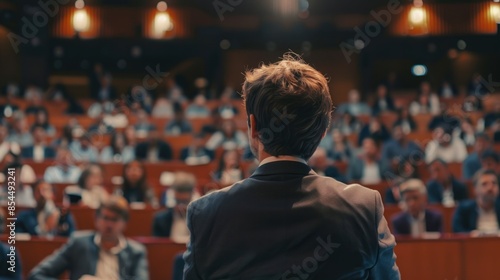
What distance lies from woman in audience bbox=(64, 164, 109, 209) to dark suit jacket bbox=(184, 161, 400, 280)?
5.29 metres

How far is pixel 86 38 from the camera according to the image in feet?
53.6

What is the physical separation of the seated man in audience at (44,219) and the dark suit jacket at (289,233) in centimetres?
422

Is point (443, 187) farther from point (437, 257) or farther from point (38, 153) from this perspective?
point (38, 153)

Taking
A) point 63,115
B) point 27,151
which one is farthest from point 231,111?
point 27,151

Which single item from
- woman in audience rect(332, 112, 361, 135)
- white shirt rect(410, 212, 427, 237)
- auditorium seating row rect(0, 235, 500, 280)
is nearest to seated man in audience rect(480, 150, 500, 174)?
white shirt rect(410, 212, 427, 237)

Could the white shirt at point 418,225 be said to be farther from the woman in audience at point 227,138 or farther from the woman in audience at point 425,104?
the woman in audience at point 425,104

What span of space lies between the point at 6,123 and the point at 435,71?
996cm

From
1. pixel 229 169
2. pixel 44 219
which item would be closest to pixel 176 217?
pixel 44 219

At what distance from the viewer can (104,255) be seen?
4.10 meters

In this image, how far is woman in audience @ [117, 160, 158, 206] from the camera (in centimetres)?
684

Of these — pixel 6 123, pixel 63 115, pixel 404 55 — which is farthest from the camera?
pixel 404 55

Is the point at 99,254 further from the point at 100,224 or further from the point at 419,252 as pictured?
the point at 419,252

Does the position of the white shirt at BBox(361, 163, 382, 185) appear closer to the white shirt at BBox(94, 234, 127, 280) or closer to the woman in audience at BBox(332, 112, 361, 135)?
the woman in audience at BBox(332, 112, 361, 135)

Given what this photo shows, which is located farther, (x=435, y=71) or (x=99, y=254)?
(x=435, y=71)
